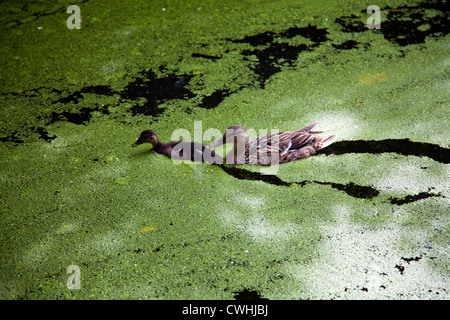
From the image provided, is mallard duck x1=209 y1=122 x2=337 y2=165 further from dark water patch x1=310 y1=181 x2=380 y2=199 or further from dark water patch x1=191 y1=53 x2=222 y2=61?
dark water patch x1=191 y1=53 x2=222 y2=61

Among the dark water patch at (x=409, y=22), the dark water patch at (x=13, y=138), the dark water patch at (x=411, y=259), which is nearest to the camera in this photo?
the dark water patch at (x=411, y=259)

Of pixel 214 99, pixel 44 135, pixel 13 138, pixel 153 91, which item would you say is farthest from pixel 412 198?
pixel 13 138

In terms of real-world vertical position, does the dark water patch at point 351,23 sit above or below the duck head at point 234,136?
above

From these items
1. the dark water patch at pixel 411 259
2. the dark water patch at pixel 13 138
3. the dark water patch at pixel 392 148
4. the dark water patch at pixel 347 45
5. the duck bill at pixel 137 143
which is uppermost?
the dark water patch at pixel 347 45

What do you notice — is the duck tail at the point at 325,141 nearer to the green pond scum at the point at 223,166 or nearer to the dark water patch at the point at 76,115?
the green pond scum at the point at 223,166

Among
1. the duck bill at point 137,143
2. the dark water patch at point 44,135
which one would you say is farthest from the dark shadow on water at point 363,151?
the dark water patch at point 44,135

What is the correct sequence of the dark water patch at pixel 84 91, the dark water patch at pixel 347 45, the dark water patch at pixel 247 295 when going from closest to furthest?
the dark water patch at pixel 247 295 → the dark water patch at pixel 84 91 → the dark water patch at pixel 347 45

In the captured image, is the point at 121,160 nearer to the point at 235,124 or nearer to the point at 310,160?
the point at 235,124
